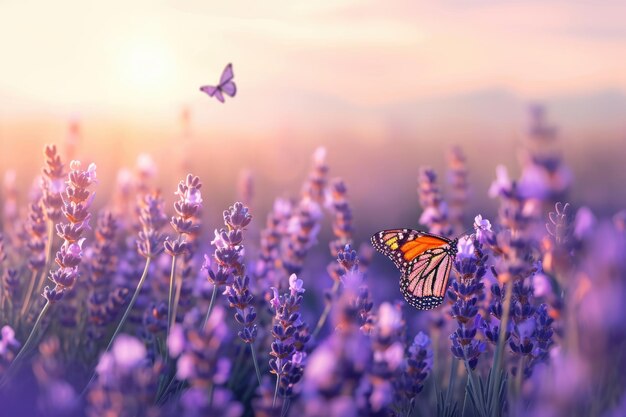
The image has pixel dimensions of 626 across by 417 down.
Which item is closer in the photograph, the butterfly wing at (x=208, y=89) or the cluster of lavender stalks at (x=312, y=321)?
the cluster of lavender stalks at (x=312, y=321)

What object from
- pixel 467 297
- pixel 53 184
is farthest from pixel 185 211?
pixel 467 297

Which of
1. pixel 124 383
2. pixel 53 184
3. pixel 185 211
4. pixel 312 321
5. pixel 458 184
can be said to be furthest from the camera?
pixel 458 184

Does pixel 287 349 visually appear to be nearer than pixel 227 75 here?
Yes

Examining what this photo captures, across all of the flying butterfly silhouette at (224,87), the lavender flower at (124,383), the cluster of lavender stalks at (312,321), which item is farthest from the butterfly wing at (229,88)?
the lavender flower at (124,383)

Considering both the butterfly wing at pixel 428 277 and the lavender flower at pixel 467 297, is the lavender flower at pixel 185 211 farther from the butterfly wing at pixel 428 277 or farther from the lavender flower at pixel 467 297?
the butterfly wing at pixel 428 277

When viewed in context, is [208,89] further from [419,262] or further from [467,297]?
[467,297]

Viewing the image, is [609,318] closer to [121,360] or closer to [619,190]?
[121,360]
